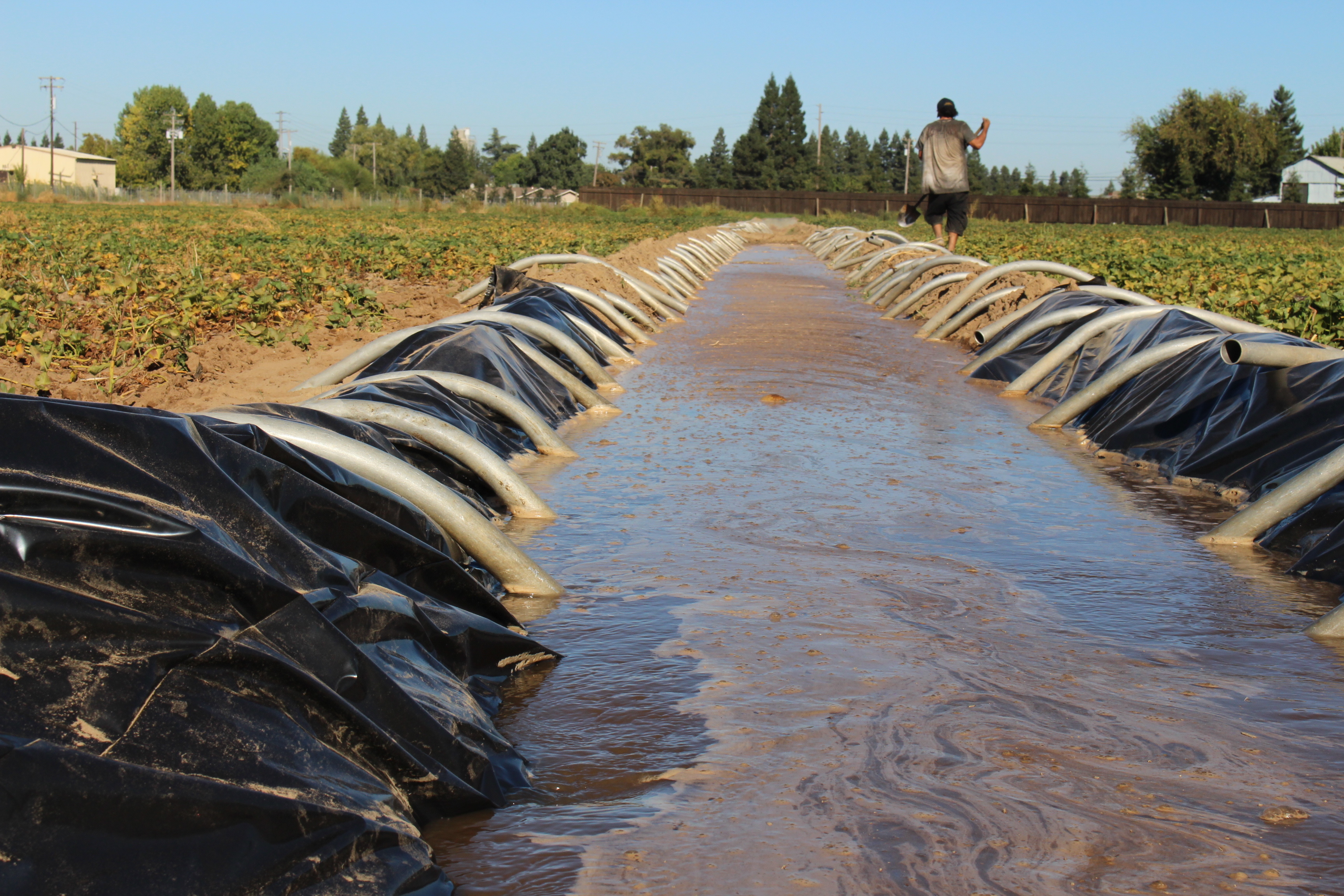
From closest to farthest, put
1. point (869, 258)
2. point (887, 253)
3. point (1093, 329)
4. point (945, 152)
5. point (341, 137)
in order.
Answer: point (1093, 329), point (945, 152), point (887, 253), point (869, 258), point (341, 137)

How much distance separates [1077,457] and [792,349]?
3.59 m

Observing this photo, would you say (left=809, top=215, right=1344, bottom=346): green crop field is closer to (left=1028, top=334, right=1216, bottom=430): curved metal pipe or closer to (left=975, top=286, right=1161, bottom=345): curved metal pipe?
(left=975, top=286, right=1161, bottom=345): curved metal pipe

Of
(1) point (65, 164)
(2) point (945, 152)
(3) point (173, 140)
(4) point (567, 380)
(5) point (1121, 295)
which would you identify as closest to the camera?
(4) point (567, 380)

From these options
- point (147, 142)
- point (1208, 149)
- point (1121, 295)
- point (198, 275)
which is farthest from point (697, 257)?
point (147, 142)

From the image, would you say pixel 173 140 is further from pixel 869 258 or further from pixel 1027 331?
pixel 1027 331

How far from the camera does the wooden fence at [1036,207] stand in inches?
1884

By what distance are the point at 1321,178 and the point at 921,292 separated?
295 feet

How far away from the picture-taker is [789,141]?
95.1 m

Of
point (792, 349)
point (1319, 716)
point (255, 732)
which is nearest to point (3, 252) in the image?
point (792, 349)

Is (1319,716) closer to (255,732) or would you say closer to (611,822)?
(611,822)

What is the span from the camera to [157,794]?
5.05 feet

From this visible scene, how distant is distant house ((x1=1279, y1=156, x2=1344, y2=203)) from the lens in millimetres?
81375

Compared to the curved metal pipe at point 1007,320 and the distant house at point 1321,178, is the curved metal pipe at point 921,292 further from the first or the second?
the distant house at point 1321,178

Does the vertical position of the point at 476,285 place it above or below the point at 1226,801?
above
